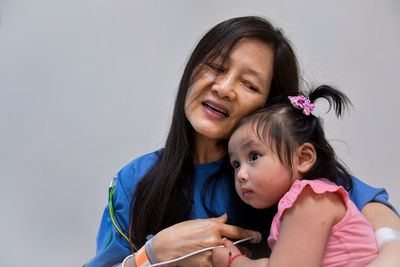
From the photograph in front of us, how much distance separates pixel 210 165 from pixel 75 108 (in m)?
0.83

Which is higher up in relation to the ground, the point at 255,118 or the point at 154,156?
the point at 255,118

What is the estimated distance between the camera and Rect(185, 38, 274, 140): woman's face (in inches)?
47.0

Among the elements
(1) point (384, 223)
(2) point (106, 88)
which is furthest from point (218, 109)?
(2) point (106, 88)

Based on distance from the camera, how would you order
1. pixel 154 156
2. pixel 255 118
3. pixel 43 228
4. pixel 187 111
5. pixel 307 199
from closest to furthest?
pixel 307 199 < pixel 255 118 < pixel 187 111 < pixel 154 156 < pixel 43 228

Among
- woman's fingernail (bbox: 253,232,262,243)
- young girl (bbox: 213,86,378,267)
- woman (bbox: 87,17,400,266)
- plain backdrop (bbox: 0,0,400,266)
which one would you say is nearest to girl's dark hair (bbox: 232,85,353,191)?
young girl (bbox: 213,86,378,267)

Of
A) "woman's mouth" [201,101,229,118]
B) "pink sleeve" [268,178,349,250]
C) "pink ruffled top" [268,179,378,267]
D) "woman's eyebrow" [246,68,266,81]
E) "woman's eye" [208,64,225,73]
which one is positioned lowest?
"pink ruffled top" [268,179,378,267]

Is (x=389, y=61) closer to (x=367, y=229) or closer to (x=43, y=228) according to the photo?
(x=367, y=229)

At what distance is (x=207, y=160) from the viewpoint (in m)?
1.36

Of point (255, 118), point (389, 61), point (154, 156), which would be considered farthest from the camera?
point (389, 61)

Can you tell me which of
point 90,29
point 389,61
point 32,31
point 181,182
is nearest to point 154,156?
point 181,182

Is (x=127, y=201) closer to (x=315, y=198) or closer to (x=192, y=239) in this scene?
(x=192, y=239)

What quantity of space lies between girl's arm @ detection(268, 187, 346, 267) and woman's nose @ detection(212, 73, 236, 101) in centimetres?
35

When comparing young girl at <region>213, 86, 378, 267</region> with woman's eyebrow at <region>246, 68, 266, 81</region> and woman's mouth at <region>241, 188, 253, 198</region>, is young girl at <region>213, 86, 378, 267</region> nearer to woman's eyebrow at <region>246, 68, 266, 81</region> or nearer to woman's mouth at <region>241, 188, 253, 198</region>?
woman's mouth at <region>241, 188, 253, 198</region>

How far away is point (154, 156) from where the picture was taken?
56.0 inches
